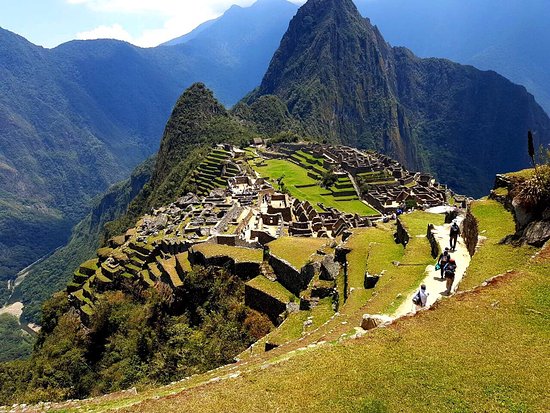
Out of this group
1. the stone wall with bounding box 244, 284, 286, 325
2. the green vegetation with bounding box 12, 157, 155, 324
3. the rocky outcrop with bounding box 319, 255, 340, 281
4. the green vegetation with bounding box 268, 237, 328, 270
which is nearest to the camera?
the rocky outcrop with bounding box 319, 255, 340, 281

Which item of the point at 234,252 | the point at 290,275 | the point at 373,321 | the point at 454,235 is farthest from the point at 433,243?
the point at 234,252

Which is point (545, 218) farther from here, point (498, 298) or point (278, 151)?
point (278, 151)

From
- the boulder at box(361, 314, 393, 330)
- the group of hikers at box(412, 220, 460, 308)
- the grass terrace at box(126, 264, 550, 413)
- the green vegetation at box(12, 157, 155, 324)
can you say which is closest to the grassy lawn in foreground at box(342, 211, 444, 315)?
the group of hikers at box(412, 220, 460, 308)

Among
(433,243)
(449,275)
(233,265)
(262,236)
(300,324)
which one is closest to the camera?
(449,275)

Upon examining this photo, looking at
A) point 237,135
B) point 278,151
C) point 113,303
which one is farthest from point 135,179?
point 113,303

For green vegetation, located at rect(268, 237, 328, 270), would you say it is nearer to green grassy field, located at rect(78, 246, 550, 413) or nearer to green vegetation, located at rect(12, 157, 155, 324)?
green grassy field, located at rect(78, 246, 550, 413)

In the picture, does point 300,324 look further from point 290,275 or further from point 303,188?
point 303,188
